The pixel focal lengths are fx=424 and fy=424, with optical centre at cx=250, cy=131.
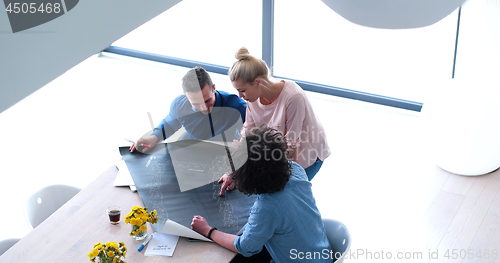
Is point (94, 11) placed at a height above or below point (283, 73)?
above

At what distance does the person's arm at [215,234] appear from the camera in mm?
1960

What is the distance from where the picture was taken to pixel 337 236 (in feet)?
7.01

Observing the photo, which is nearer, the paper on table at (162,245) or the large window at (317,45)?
the paper on table at (162,245)

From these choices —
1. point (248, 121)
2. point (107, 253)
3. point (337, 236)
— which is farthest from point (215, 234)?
point (248, 121)

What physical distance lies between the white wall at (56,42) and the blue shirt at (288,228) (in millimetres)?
1492

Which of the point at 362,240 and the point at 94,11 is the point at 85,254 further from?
the point at 362,240

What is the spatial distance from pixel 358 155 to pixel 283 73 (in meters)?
2.28

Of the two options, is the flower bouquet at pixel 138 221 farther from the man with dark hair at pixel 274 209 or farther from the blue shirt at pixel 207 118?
the blue shirt at pixel 207 118

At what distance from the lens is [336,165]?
4008 mm

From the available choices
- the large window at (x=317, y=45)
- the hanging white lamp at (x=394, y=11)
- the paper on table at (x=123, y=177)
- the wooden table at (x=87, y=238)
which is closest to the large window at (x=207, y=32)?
the large window at (x=317, y=45)

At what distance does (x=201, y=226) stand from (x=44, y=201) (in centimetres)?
111

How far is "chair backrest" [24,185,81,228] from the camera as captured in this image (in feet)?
8.05

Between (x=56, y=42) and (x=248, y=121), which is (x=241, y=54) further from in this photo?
(x=56, y=42)

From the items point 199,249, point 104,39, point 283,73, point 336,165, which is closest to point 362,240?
point 336,165
